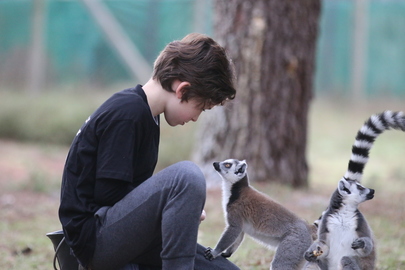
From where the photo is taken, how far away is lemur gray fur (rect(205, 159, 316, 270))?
130 inches

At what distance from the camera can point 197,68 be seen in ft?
9.32

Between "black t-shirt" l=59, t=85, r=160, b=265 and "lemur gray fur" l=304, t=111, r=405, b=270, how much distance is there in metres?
1.06

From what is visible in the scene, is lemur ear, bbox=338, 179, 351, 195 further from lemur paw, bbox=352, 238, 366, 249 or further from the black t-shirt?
the black t-shirt

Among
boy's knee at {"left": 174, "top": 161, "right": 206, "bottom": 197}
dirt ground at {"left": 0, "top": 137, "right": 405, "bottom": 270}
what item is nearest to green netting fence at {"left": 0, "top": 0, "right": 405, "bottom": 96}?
dirt ground at {"left": 0, "top": 137, "right": 405, "bottom": 270}

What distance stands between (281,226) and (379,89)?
11517 millimetres

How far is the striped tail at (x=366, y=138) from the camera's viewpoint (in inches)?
126

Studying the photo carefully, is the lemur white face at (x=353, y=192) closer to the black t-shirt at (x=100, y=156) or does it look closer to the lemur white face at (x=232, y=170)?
the lemur white face at (x=232, y=170)

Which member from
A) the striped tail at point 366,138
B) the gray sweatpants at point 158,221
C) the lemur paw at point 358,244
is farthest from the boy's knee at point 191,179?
the striped tail at point 366,138

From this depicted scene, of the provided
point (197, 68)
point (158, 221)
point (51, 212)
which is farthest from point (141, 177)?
point (51, 212)

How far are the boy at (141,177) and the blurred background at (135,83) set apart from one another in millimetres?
2072

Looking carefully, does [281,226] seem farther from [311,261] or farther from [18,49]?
[18,49]

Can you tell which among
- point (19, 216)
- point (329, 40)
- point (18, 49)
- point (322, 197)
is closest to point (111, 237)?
point (19, 216)

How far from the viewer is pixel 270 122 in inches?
264

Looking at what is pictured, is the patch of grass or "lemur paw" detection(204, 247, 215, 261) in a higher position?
"lemur paw" detection(204, 247, 215, 261)
